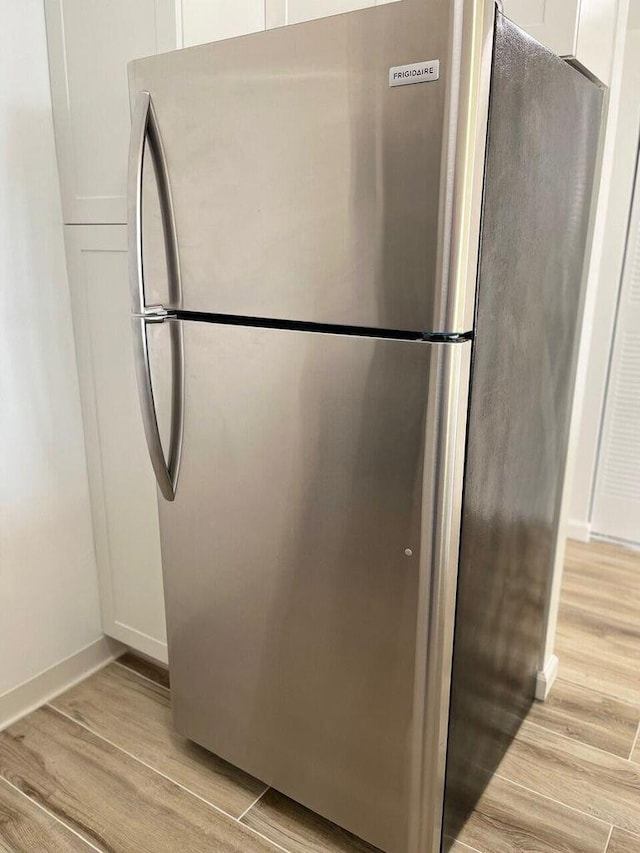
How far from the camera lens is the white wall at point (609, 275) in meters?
2.51

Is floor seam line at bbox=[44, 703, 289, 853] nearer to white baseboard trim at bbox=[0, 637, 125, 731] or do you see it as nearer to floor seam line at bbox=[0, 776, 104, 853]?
white baseboard trim at bbox=[0, 637, 125, 731]

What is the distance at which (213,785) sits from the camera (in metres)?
1.68

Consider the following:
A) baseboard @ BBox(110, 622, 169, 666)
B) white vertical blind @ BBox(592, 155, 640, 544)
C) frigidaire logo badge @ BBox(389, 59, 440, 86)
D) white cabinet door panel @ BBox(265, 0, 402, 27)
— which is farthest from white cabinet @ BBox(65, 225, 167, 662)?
white vertical blind @ BBox(592, 155, 640, 544)

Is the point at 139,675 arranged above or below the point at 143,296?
below

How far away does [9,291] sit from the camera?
1.70 m

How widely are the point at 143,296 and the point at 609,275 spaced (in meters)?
2.02

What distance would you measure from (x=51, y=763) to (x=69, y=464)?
30.4 inches

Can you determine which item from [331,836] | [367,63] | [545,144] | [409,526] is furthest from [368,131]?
[331,836]

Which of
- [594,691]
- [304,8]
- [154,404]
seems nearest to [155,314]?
[154,404]

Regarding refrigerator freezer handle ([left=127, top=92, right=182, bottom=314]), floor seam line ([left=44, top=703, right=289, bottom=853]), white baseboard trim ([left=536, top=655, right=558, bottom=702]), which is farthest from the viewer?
white baseboard trim ([left=536, top=655, right=558, bottom=702])

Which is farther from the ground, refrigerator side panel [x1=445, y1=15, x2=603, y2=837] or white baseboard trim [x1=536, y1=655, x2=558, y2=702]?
refrigerator side panel [x1=445, y1=15, x2=603, y2=837]

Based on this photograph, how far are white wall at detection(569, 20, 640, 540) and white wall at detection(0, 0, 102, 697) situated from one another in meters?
1.91

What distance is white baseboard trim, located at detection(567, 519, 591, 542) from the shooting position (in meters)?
2.96

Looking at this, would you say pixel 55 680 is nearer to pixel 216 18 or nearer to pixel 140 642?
pixel 140 642
